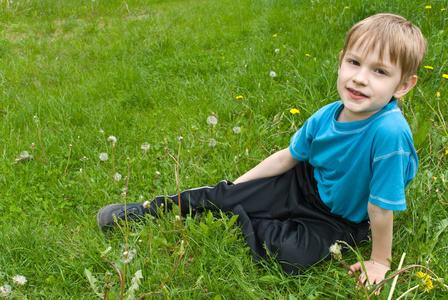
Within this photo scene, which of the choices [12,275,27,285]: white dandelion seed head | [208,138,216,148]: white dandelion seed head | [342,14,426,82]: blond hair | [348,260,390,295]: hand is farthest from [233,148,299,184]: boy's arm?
[12,275,27,285]: white dandelion seed head

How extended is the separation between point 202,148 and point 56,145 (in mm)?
1065

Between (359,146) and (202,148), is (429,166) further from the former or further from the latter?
(202,148)

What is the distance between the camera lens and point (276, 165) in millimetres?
2168

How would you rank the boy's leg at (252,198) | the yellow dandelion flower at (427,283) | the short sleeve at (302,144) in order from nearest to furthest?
the yellow dandelion flower at (427,283) → the short sleeve at (302,144) → the boy's leg at (252,198)

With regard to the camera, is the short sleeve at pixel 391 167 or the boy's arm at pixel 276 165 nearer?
the short sleeve at pixel 391 167

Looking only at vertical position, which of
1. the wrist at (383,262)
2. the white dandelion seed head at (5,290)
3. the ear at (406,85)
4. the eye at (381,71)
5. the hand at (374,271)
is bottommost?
the white dandelion seed head at (5,290)

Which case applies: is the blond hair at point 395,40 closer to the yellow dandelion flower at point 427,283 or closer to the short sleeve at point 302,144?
the short sleeve at point 302,144

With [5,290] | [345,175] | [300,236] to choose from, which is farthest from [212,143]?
[5,290]

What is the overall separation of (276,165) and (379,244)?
0.68 metres

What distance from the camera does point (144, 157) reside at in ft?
8.80

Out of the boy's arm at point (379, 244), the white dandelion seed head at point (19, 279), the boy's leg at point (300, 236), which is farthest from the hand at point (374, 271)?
the white dandelion seed head at point (19, 279)

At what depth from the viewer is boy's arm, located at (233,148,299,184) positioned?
2135 mm

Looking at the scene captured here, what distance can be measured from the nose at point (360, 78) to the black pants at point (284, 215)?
2.12 ft

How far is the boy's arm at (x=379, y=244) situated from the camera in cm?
165
